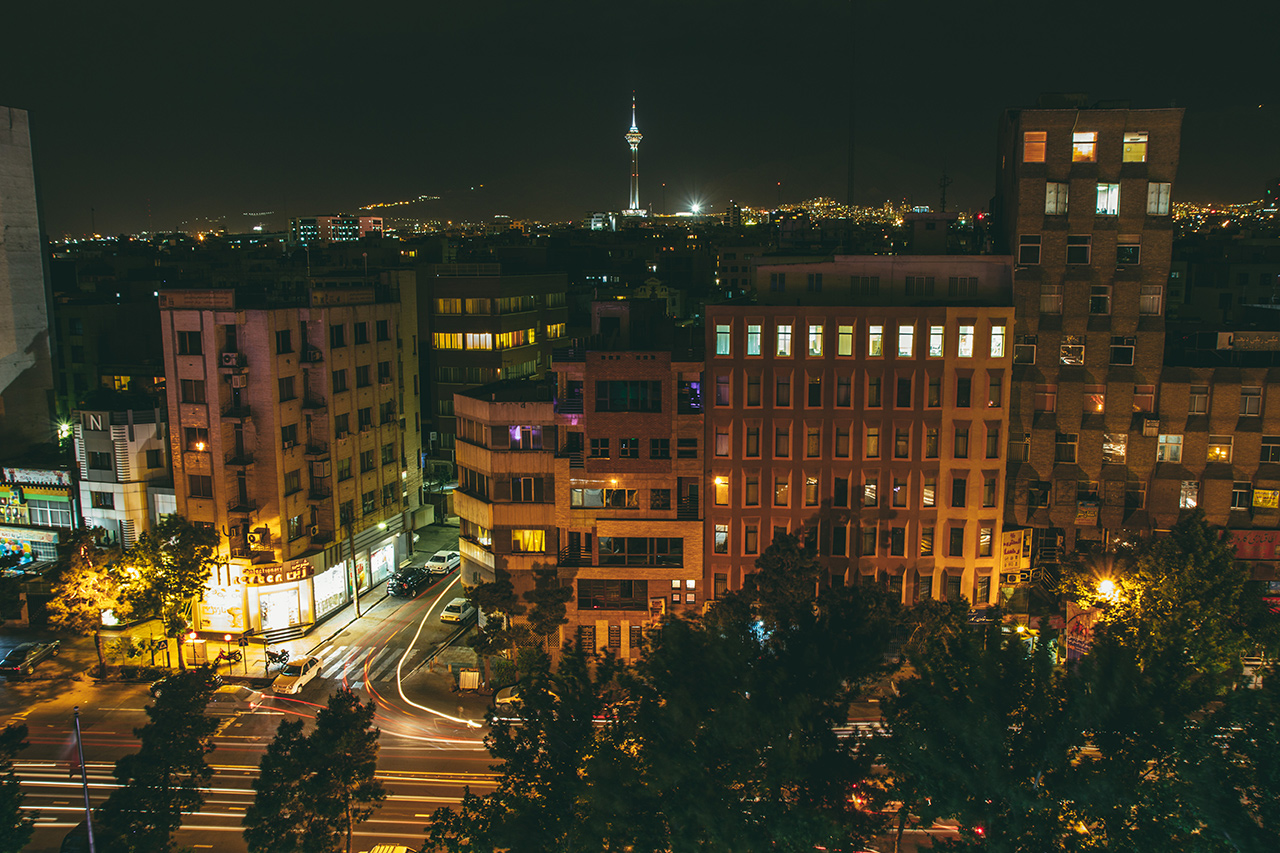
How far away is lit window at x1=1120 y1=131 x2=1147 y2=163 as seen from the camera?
172 ft

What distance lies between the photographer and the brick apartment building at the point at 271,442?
59156 mm

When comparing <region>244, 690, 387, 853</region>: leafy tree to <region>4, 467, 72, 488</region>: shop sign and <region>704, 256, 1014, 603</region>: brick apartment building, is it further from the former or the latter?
<region>4, 467, 72, 488</region>: shop sign

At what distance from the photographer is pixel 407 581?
68.7 meters

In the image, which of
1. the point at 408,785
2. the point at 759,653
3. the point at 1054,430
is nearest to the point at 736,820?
the point at 759,653

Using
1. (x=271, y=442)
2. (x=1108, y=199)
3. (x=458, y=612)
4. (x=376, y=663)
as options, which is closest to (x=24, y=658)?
(x=271, y=442)

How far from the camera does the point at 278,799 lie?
3216 cm

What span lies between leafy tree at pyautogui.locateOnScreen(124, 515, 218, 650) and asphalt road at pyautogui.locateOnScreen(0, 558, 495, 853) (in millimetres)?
5072

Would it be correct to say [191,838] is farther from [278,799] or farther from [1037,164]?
[1037,164]

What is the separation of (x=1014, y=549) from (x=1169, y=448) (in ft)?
37.4

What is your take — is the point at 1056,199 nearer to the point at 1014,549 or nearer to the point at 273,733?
the point at 1014,549

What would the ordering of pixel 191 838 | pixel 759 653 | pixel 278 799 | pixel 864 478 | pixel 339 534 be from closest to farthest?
1. pixel 278 799
2. pixel 759 653
3. pixel 191 838
4. pixel 864 478
5. pixel 339 534

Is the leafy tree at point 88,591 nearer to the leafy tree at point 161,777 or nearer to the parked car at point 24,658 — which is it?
the parked car at point 24,658

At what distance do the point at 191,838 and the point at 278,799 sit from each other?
11.2m

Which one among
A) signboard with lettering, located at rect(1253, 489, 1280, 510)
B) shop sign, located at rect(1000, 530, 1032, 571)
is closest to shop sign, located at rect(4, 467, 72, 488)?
shop sign, located at rect(1000, 530, 1032, 571)
